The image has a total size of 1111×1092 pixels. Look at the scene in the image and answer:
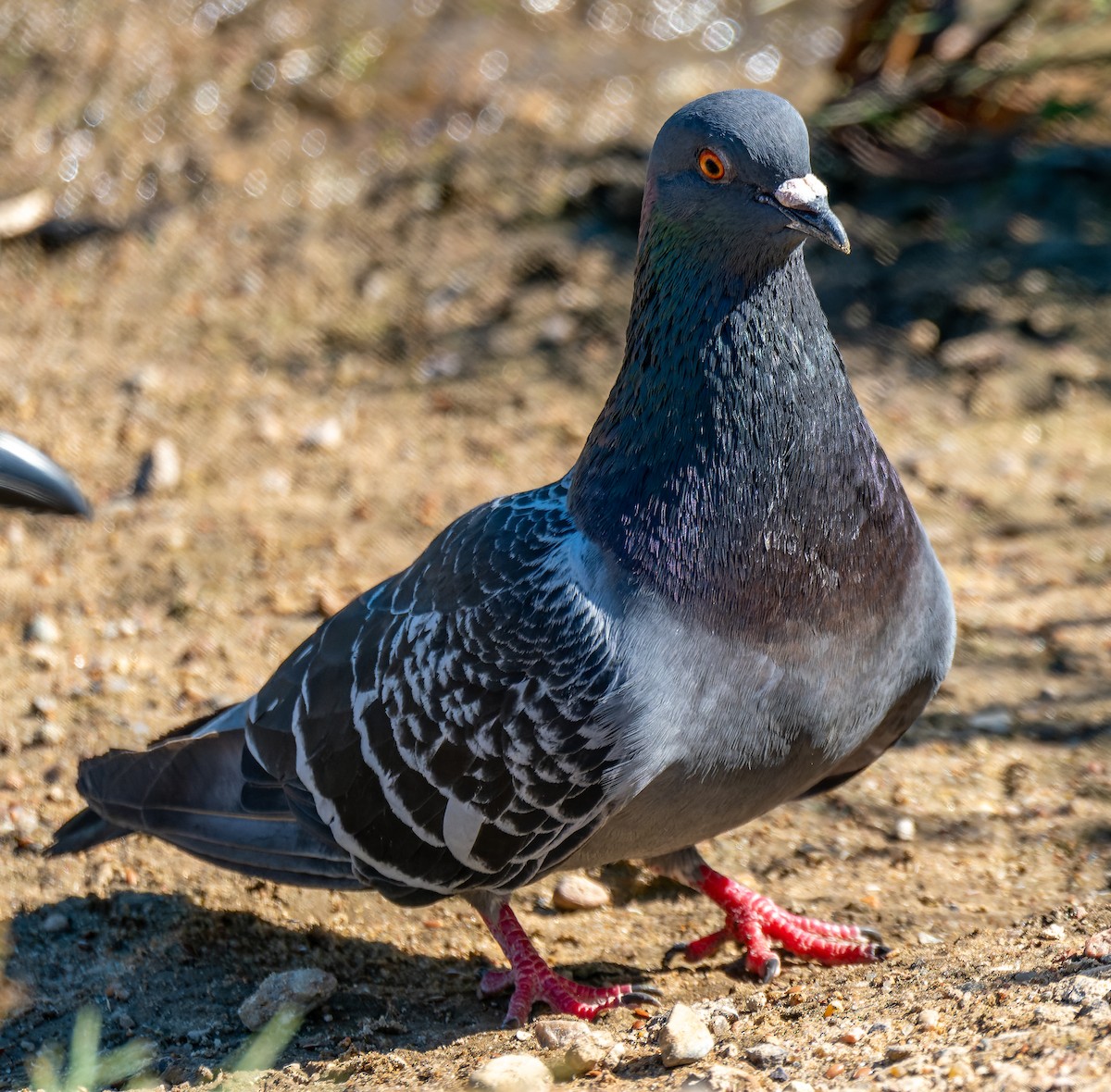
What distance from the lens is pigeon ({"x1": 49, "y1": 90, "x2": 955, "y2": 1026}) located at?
129 inches

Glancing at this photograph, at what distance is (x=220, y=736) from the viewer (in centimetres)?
406

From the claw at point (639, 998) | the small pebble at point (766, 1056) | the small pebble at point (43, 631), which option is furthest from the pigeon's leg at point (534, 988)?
the small pebble at point (43, 631)

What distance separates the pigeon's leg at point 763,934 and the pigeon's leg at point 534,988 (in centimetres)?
28

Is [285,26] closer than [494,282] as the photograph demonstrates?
No

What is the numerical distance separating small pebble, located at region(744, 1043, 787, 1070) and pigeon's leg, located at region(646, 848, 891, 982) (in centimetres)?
72

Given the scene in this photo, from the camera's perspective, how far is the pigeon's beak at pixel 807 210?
3.14 metres

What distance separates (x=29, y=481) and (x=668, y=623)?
1702 millimetres

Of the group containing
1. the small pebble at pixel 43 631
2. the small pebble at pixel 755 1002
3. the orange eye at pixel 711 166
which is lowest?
the small pebble at pixel 755 1002

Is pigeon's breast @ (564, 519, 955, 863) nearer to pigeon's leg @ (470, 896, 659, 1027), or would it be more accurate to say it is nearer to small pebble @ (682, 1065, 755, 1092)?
pigeon's leg @ (470, 896, 659, 1027)

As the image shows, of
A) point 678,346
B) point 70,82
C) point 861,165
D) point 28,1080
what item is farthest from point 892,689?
point 70,82

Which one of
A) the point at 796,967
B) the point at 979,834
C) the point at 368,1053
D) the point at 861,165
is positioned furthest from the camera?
the point at 861,165

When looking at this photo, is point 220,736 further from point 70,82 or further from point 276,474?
point 70,82

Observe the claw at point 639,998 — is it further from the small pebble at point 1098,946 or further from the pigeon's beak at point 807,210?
the pigeon's beak at point 807,210

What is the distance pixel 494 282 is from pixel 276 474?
1651 millimetres
